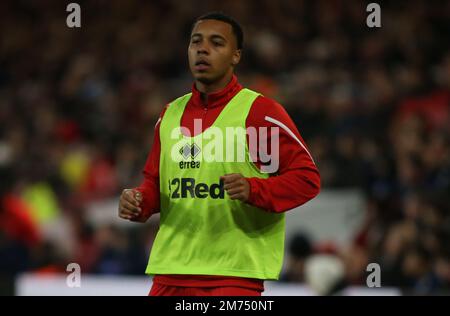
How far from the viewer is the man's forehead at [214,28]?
4.24m

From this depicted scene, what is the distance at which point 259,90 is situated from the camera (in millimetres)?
10445

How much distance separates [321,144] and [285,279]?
161 cm

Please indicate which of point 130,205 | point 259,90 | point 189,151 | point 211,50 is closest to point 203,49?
point 211,50

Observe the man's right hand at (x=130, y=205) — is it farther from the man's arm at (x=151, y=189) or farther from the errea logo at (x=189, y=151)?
the errea logo at (x=189, y=151)

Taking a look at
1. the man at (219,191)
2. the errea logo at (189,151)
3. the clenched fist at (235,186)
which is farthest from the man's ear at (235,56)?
the clenched fist at (235,186)

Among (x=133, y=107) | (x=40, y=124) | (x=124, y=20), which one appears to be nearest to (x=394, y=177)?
(x=133, y=107)

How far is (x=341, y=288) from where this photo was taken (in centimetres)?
684

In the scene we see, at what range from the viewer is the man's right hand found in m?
4.09

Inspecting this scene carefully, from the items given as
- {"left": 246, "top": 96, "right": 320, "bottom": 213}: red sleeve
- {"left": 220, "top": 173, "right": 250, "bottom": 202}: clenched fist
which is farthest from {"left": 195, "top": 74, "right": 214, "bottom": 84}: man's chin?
{"left": 220, "top": 173, "right": 250, "bottom": 202}: clenched fist

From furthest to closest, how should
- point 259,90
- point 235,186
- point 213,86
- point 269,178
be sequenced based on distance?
point 259,90
point 213,86
point 269,178
point 235,186

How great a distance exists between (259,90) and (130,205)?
648cm

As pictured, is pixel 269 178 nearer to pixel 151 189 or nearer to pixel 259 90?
pixel 151 189

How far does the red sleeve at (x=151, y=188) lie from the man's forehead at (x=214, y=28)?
1.64ft

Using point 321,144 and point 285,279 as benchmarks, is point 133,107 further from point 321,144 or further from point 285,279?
point 285,279
